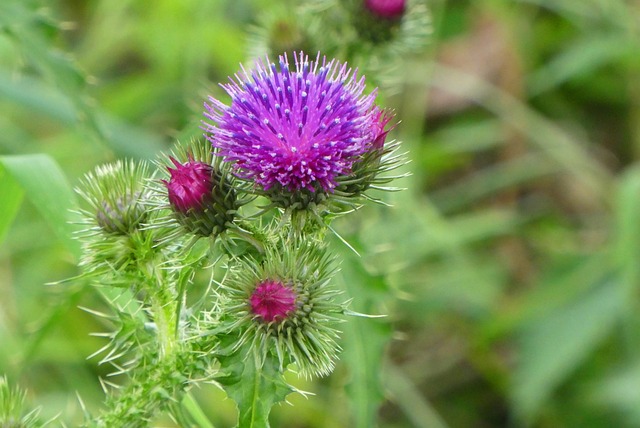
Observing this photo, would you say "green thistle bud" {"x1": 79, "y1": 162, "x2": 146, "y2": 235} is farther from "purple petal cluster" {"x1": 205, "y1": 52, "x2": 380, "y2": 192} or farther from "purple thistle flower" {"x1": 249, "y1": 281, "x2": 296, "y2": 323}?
"purple thistle flower" {"x1": 249, "y1": 281, "x2": 296, "y2": 323}

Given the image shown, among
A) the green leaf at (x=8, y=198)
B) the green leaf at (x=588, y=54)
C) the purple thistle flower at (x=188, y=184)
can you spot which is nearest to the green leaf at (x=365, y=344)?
the purple thistle flower at (x=188, y=184)

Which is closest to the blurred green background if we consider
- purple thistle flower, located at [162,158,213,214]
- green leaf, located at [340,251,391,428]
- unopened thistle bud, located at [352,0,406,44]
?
green leaf, located at [340,251,391,428]

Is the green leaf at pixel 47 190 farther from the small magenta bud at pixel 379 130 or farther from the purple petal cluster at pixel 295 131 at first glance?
the small magenta bud at pixel 379 130

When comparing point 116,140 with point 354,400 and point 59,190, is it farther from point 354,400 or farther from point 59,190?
point 354,400

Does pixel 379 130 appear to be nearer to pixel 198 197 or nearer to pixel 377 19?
pixel 198 197

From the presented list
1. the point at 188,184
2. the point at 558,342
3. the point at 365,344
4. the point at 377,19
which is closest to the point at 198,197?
the point at 188,184

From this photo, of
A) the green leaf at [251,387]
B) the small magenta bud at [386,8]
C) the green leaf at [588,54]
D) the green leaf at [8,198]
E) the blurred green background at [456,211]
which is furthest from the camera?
the green leaf at [588,54]
